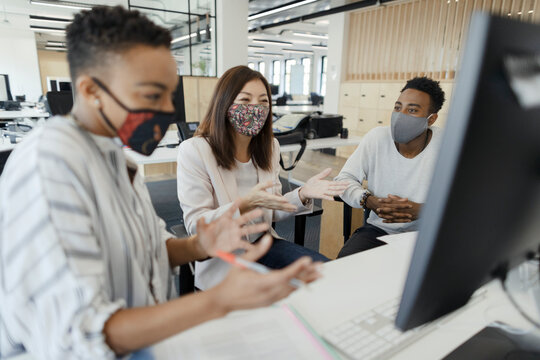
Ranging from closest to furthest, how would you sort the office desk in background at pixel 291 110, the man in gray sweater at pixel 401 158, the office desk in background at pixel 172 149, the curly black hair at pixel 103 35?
the curly black hair at pixel 103 35 → the man in gray sweater at pixel 401 158 → the office desk in background at pixel 172 149 → the office desk in background at pixel 291 110

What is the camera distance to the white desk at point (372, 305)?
732mm

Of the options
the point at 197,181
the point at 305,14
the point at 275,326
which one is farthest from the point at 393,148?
the point at 305,14

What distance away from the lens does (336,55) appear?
7.07 m

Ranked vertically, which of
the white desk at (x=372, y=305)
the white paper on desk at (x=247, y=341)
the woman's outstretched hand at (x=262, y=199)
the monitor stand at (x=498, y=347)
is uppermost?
the woman's outstretched hand at (x=262, y=199)

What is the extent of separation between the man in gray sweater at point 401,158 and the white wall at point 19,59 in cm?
1143

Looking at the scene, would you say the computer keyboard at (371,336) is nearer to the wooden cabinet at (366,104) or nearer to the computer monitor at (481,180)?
the computer monitor at (481,180)

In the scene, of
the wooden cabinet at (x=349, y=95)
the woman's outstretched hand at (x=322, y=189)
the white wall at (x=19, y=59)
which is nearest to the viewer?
the woman's outstretched hand at (x=322, y=189)

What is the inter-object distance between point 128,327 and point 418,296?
0.47 m

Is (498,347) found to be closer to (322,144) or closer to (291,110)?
(322,144)

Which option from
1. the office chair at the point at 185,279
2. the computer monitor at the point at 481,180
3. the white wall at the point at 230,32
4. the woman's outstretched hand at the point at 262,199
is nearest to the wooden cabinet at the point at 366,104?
the white wall at the point at 230,32

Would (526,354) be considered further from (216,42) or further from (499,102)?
(216,42)

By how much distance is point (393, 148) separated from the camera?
182 cm

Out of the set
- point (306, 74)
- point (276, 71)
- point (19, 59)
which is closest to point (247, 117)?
point (19, 59)

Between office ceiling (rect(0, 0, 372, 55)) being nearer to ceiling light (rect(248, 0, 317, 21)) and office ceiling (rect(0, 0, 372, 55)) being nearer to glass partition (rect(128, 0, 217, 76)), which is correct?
ceiling light (rect(248, 0, 317, 21))
